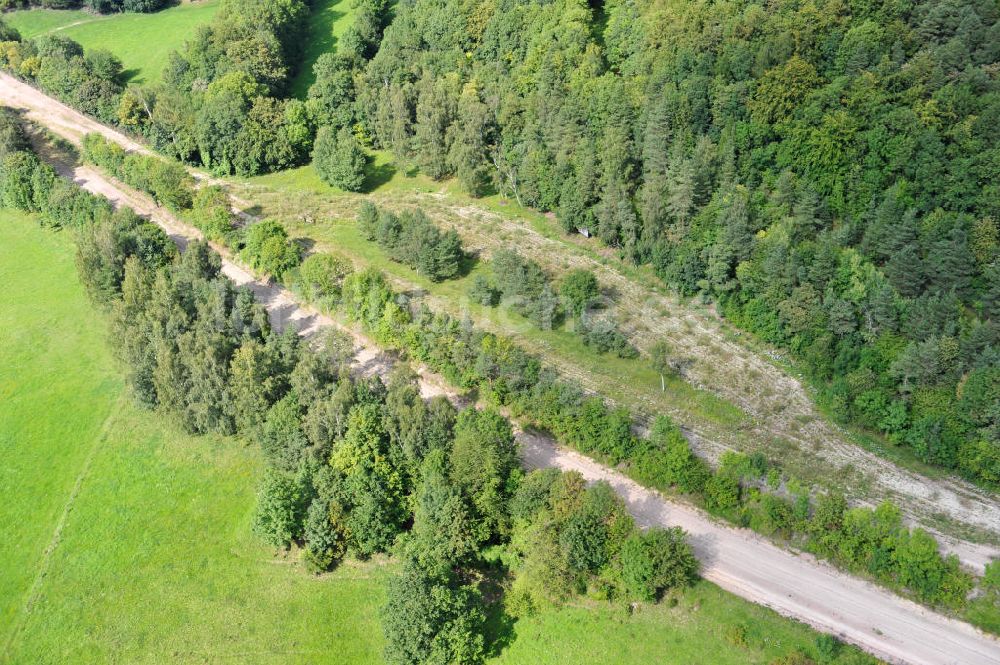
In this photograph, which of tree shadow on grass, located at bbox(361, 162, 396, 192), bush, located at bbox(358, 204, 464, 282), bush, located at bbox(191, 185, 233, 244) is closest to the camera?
bush, located at bbox(358, 204, 464, 282)

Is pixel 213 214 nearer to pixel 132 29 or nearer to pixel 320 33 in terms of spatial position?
pixel 320 33

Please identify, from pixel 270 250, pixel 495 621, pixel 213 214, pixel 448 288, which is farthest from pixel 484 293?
pixel 213 214

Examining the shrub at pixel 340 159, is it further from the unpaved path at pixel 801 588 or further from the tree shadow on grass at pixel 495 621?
the tree shadow on grass at pixel 495 621

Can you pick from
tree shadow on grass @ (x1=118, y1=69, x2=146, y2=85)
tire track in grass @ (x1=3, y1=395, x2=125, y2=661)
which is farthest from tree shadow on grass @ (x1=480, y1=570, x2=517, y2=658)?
tree shadow on grass @ (x1=118, y1=69, x2=146, y2=85)

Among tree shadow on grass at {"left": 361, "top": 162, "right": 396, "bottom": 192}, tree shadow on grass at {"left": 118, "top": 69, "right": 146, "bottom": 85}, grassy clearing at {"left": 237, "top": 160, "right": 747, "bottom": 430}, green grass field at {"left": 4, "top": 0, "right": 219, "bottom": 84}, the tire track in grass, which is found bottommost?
the tire track in grass

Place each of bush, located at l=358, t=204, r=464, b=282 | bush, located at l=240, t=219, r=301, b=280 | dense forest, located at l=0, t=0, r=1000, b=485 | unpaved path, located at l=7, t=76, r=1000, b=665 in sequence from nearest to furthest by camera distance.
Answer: unpaved path, located at l=7, t=76, r=1000, b=665, dense forest, located at l=0, t=0, r=1000, b=485, bush, located at l=358, t=204, r=464, b=282, bush, located at l=240, t=219, r=301, b=280

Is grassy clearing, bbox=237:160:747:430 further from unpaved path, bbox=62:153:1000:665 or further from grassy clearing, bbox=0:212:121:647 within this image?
grassy clearing, bbox=0:212:121:647

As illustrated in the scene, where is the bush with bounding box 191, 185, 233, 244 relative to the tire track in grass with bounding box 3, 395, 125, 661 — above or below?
above

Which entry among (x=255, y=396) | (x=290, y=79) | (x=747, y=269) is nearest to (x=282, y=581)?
(x=255, y=396)
